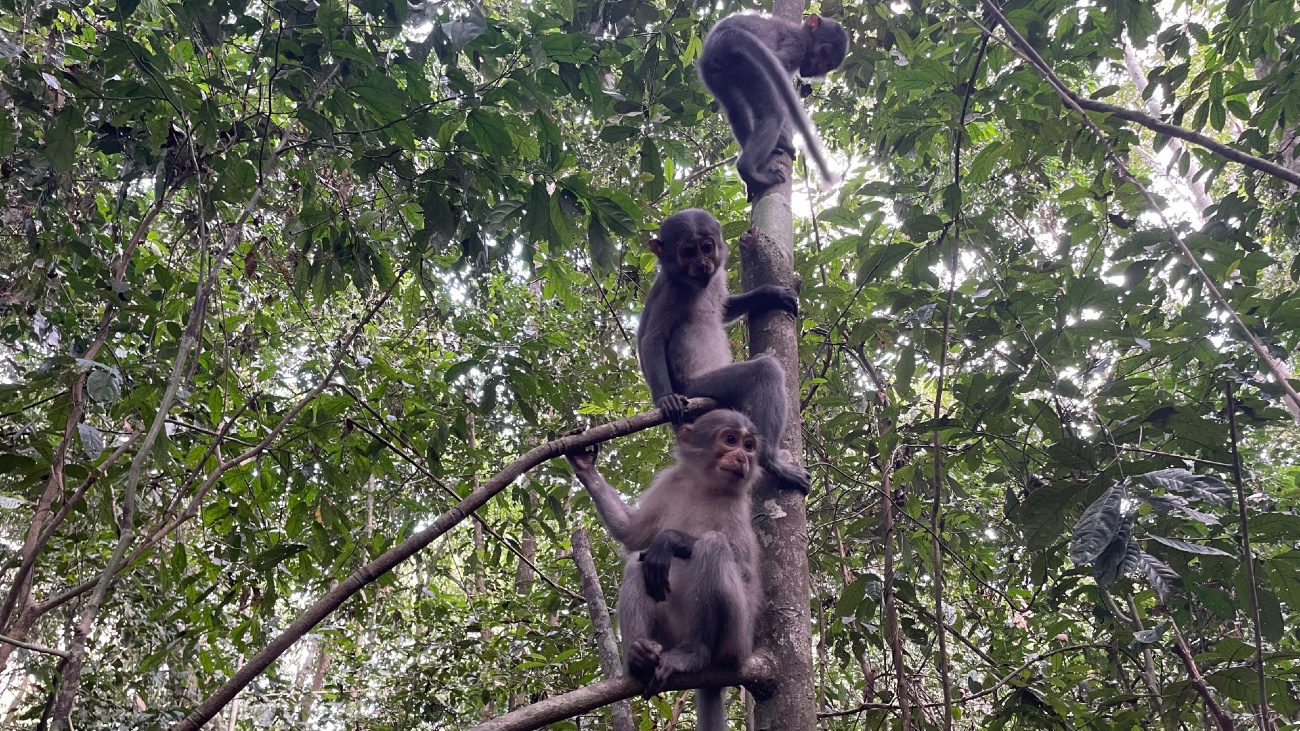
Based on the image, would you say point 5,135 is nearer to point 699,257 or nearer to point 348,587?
point 348,587

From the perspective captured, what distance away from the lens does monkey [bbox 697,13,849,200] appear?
5.59m

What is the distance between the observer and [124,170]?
4.58 metres

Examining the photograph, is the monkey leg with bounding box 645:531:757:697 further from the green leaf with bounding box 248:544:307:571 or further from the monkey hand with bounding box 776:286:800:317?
the green leaf with bounding box 248:544:307:571

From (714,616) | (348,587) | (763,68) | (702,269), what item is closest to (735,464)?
(714,616)

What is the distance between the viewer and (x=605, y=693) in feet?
8.45

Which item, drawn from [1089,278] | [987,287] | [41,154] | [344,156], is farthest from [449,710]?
[1089,278]

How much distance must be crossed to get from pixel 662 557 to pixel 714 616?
1.24 ft

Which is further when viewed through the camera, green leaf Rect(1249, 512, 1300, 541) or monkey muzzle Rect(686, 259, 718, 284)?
monkey muzzle Rect(686, 259, 718, 284)

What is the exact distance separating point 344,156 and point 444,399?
181cm

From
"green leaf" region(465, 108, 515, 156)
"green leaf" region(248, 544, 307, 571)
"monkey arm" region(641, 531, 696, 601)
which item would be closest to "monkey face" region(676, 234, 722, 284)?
"green leaf" region(465, 108, 515, 156)

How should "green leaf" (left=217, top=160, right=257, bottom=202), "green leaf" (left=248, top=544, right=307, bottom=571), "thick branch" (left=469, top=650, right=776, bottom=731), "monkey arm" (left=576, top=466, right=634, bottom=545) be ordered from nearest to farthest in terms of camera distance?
"thick branch" (left=469, top=650, right=776, bottom=731) < "green leaf" (left=248, top=544, right=307, bottom=571) < "monkey arm" (left=576, top=466, right=634, bottom=545) < "green leaf" (left=217, top=160, right=257, bottom=202)

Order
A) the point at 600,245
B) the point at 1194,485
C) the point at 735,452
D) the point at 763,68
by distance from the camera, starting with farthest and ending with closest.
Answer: the point at 763,68, the point at 600,245, the point at 735,452, the point at 1194,485

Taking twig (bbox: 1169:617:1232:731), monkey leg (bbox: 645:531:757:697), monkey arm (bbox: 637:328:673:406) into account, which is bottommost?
twig (bbox: 1169:617:1232:731)

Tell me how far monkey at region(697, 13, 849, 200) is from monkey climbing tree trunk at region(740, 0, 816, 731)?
0.80 metres
